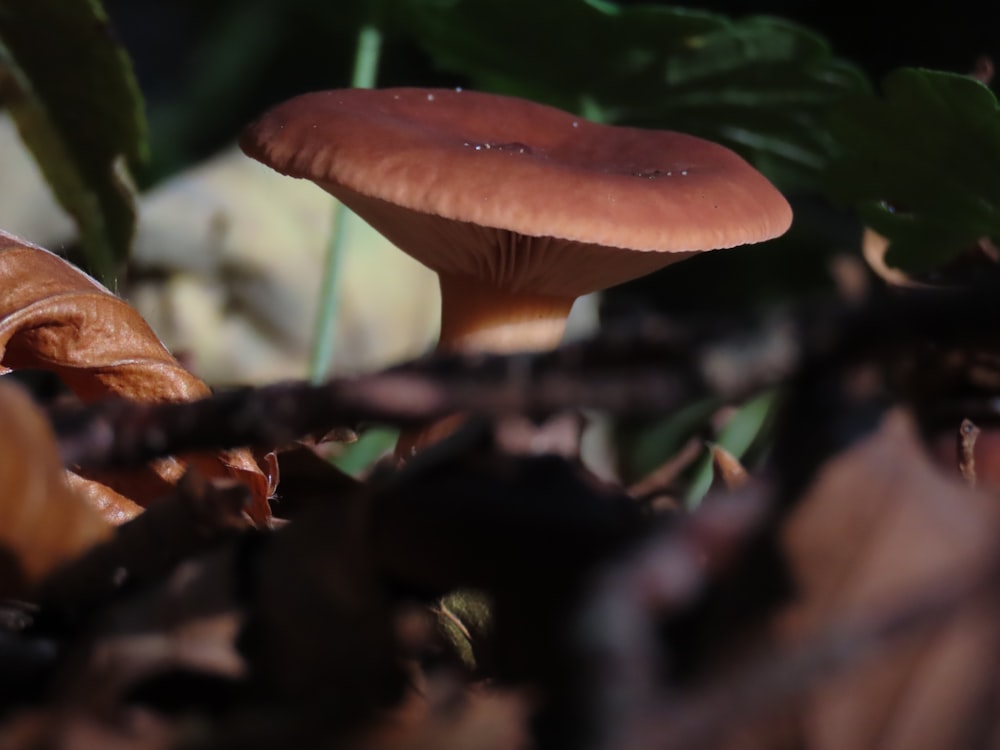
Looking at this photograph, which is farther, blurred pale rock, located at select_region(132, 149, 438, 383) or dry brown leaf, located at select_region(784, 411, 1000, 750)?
blurred pale rock, located at select_region(132, 149, 438, 383)

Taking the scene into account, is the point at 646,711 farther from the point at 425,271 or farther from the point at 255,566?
the point at 425,271

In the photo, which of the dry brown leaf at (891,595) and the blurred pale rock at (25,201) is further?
the blurred pale rock at (25,201)

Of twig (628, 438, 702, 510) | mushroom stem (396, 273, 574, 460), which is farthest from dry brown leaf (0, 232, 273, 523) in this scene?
twig (628, 438, 702, 510)

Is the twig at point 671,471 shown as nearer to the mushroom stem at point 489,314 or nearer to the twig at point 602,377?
the mushroom stem at point 489,314

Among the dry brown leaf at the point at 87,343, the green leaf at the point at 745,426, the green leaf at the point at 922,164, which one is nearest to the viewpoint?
the dry brown leaf at the point at 87,343

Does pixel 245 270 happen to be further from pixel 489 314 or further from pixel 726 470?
pixel 726 470

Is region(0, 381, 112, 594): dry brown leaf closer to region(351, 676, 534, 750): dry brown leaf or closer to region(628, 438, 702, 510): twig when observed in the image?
region(351, 676, 534, 750): dry brown leaf

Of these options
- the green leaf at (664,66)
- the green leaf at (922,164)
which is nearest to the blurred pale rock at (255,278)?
the green leaf at (664,66)

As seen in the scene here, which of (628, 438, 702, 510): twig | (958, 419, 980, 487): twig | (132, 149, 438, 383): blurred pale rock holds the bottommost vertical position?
(132, 149, 438, 383): blurred pale rock
